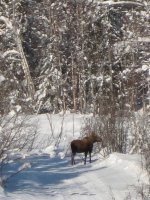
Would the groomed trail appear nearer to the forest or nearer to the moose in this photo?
the moose

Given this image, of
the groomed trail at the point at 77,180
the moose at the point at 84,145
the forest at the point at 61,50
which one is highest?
the forest at the point at 61,50

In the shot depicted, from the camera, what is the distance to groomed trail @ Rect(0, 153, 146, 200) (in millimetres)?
7566

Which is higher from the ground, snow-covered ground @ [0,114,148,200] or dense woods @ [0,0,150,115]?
dense woods @ [0,0,150,115]

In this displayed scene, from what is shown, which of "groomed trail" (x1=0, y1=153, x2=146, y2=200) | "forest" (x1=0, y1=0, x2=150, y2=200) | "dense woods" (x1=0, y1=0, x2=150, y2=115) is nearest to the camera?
"groomed trail" (x1=0, y1=153, x2=146, y2=200)

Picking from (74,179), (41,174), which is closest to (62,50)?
(41,174)

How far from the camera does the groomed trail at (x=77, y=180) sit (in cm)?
757

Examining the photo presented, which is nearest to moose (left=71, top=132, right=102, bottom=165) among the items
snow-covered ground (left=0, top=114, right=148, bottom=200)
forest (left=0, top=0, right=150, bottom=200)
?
snow-covered ground (left=0, top=114, right=148, bottom=200)

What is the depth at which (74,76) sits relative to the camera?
30.8m

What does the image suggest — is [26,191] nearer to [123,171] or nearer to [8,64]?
[123,171]

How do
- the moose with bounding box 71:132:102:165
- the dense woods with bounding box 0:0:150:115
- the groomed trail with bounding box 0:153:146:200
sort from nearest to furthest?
the groomed trail with bounding box 0:153:146:200 < the moose with bounding box 71:132:102:165 < the dense woods with bounding box 0:0:150:115

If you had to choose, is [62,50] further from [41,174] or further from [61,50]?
[41,174]

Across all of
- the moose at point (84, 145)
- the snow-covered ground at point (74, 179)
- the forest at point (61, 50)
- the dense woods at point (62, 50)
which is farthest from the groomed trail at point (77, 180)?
the dense woods at point (62, 50)

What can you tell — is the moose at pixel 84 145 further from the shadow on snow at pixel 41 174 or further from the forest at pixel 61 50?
the forest at pixel 61 50

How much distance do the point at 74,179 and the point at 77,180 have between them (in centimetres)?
7
